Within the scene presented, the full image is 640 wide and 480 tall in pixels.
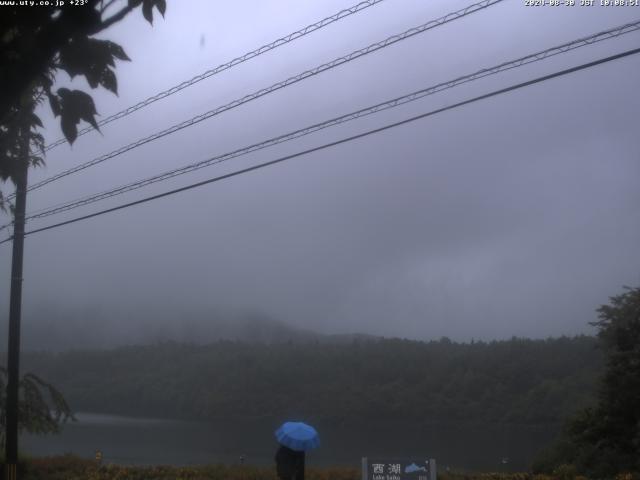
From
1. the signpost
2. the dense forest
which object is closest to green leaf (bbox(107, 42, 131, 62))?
the signpost

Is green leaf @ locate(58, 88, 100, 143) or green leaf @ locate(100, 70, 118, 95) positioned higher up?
green leaf @ locate(100, 70, 118, 95)

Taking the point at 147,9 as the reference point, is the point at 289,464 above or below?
below

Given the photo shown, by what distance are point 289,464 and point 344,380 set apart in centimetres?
3403

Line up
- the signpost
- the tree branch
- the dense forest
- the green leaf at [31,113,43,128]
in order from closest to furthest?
the tree branch
the green leaf at [31,113,43,128]
the signpost
the dense forest

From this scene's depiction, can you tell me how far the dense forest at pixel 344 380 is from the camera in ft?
117

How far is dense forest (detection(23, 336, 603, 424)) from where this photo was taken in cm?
3562

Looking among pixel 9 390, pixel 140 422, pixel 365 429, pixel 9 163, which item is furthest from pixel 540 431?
pixel 9 163

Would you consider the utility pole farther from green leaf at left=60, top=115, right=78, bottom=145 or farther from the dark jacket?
green leaf at left=60, top=115, right=78, bottom=145

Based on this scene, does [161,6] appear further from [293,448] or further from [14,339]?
[14,339]

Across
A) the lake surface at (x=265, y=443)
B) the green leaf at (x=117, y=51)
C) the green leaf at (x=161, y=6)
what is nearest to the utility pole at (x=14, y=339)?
the lake surface at (x=265, y=443)

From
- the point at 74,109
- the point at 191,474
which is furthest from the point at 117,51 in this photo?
the point at 191,474

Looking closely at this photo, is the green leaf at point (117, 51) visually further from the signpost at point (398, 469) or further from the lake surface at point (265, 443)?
the lake surface at point (265, 443)

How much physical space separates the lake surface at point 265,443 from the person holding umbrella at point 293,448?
8206 mm

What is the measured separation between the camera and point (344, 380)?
46.9m
